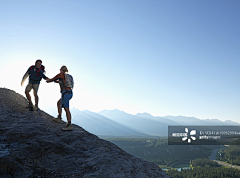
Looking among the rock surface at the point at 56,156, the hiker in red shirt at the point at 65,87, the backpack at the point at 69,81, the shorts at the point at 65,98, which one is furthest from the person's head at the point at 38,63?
the rock surface at the point at 56,156

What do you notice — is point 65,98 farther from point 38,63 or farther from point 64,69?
point 38,63

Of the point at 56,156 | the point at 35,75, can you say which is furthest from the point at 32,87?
the point at 56,156

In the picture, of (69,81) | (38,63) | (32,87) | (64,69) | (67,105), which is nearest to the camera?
(67,105)

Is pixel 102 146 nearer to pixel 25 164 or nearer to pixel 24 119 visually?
pixel 25 164

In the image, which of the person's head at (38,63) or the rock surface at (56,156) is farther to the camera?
the person's head at (38,63)

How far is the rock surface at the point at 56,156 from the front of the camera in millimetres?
5309

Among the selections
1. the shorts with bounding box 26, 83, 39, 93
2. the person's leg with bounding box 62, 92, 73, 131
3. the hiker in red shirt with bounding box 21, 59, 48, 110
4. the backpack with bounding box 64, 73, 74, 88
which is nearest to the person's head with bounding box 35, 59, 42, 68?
the hiker in red shirt with bounding box 21, 59, 48, 110

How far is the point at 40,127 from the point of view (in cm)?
866

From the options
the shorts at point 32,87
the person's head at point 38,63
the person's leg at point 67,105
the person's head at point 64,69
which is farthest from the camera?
the shorts at point 32,87

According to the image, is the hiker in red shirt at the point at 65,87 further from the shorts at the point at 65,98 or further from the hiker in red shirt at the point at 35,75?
the hiker in red shirt at the point at 35,75

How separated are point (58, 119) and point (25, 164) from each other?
17.6ft

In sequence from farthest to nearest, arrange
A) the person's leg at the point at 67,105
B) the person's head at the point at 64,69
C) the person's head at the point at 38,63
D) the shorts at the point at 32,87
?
the shorts at the point at 32,87, the person's head at the point at 38,63, the person's head at the point at 64,69, the person's leg at the point at 67,105

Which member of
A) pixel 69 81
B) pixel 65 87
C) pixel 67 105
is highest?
pixel 69 81

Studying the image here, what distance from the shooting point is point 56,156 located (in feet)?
21.0
